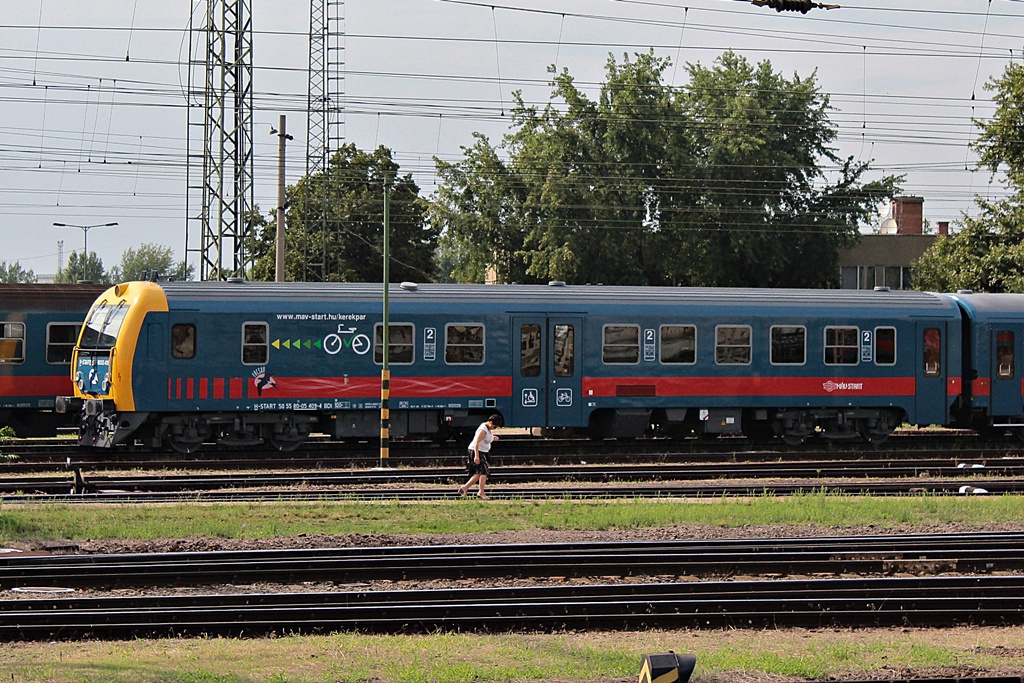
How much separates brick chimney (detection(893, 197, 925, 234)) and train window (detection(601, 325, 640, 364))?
4339 centimetres

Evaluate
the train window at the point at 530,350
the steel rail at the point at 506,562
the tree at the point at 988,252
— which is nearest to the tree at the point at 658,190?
the tree at the point at 988,252

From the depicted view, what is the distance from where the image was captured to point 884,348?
84.7 ft

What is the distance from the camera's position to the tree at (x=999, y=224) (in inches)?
1538

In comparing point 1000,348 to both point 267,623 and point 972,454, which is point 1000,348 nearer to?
point 972,454

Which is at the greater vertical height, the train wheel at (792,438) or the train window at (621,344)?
the train window at (621,344)

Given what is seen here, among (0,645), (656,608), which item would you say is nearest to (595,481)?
(656,608)

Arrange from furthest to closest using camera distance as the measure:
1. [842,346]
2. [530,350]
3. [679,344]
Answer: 1. [842,346]
2. [679,344]
3. [530,350]

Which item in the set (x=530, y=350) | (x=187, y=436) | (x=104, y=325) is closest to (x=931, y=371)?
(x=530, y=350)

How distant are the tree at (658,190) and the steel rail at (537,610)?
116 ft

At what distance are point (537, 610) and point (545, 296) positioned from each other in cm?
1431

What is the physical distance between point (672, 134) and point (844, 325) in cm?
2526

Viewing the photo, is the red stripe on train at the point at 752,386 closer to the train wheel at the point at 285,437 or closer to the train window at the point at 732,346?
the train window at the point at 732,346

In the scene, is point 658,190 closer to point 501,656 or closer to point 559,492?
point 559,492

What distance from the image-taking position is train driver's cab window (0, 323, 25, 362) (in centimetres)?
2594
